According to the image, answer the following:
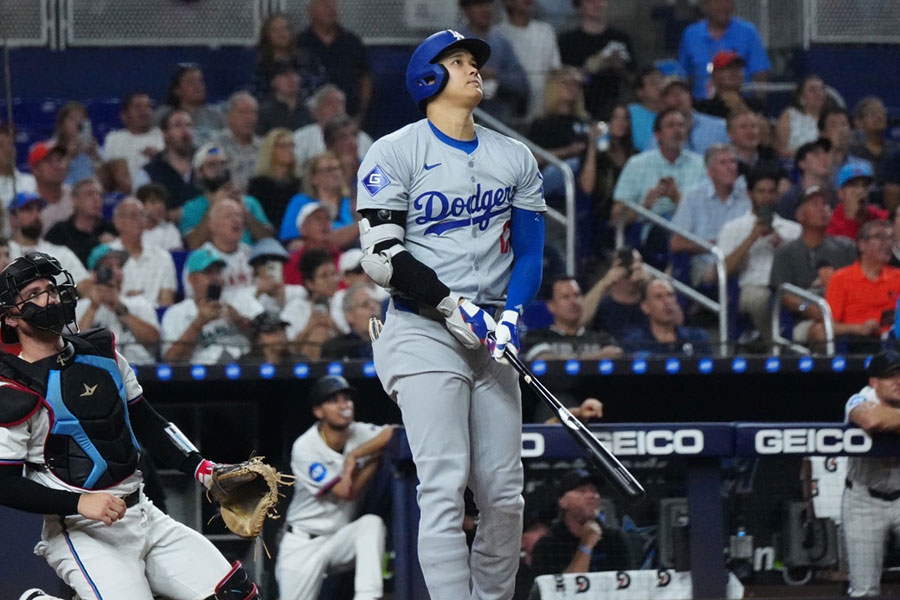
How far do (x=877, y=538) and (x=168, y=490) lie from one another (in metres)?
2.96

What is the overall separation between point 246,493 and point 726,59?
625 cm

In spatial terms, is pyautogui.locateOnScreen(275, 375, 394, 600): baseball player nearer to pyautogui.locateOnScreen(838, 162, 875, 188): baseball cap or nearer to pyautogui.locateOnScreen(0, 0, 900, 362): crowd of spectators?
pyautogui.locateOnScreen(0, 0, 900, 362): crowd of spectators

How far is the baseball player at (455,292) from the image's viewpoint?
3846 mm

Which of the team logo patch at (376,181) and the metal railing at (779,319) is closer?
the team logo patch at (376,181)

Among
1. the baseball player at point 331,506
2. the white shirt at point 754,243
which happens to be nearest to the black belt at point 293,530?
the baseball player at point 331,506

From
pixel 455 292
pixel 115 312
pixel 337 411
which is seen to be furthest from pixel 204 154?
pixel 455 292

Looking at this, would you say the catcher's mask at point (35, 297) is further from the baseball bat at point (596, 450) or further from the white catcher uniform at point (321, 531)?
the white catcher uniform at point (321, 531)

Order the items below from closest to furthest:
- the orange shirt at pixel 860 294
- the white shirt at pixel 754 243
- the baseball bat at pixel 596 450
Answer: the baseball bat at pixel 596 450, the orange shirt at pixel 860 294, the white shirt at pixel 754 243

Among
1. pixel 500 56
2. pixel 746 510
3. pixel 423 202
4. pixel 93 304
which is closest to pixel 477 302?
pixel 423 202

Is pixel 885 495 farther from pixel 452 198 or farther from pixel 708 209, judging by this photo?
pixel 708 209

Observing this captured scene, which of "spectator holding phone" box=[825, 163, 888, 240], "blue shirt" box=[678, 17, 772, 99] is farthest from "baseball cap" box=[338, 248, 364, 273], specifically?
"blue shirt" box=[678, 17, 772, 99]

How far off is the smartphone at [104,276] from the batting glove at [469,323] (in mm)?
3863

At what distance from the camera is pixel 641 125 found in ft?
29.8

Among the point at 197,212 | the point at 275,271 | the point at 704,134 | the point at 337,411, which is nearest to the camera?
the point at 337,411
